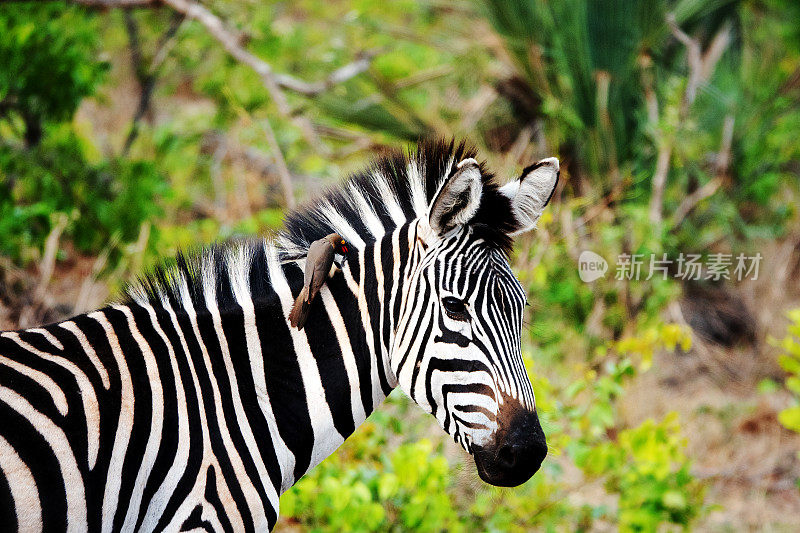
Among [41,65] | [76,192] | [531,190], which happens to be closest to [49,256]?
[76,192]

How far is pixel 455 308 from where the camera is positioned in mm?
1915

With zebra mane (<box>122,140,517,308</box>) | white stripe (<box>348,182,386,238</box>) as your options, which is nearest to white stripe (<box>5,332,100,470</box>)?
zebra mane (<box>122,140,517,308</box>)

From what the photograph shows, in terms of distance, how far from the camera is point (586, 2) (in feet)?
18.1

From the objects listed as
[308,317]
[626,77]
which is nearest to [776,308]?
[626,77]

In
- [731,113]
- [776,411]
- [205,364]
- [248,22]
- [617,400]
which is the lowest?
[776,411]

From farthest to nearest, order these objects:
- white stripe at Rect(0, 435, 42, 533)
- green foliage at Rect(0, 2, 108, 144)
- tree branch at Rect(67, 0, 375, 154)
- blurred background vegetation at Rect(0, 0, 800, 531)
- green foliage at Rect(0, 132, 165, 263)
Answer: tree branch at Rect(67, 0, 375, 154) → green foliage at Rect(0, 132, 165, 263) → green foliage at Rect(0, 2, 108, 144) → blurred background vegetation at Rect(0, 0, 800, 531) → white stripe at Rect(0, 435, 42, 533)

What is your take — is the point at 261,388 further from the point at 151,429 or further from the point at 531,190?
the point at 531,190

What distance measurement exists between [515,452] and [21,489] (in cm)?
125

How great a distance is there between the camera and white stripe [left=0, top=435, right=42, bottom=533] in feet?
5.33

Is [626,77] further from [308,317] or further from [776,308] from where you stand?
[308,317]

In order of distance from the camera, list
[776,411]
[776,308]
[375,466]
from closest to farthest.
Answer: [375,466]
[776,411]
[776,308]

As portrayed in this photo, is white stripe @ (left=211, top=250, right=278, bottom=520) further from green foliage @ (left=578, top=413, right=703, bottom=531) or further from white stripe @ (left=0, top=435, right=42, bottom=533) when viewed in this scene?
green foliage @ (left=578, top=413, right=703, bottom=531)

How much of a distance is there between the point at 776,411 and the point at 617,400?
1.82 metres

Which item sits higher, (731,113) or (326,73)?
(326,73)
